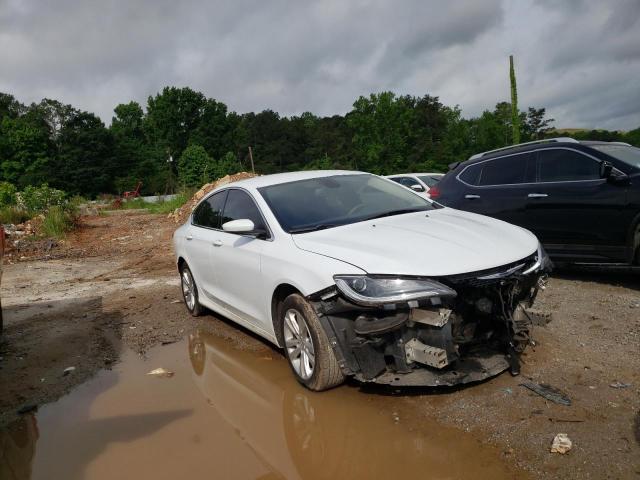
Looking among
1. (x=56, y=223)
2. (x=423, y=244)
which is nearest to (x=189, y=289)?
(x=423, y=244)

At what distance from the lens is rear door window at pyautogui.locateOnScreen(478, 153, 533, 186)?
6.94m

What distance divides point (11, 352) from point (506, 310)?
515 cm

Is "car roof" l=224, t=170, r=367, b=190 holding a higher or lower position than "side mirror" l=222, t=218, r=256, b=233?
higher

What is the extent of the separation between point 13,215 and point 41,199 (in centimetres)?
113

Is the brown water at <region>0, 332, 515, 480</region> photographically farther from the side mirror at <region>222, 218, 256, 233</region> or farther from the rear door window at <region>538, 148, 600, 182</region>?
the rear door window at <region>538, 148, 600, 182</region>

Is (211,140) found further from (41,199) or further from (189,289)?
Result: (189,289)

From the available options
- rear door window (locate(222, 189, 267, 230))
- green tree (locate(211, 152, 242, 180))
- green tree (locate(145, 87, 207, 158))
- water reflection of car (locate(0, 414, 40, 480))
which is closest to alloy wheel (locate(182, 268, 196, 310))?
rear door window (locate(222, 189, 267, 230))

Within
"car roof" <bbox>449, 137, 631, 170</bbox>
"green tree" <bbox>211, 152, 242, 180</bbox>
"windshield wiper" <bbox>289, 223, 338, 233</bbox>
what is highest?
"green tree" <bbox>211, 152, 242, 180</bbox>

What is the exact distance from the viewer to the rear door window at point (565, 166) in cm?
622

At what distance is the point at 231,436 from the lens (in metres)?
3.40

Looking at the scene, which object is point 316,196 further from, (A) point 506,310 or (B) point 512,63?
(B) point 512,63

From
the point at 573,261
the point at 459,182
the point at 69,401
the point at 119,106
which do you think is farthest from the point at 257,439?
the point at 119,106

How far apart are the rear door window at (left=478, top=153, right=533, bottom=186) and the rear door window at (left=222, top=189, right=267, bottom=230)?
3876 mm

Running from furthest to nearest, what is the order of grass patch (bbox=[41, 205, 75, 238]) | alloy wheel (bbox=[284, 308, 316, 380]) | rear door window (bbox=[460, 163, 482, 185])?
grass patch (bbox=[41, 205, 75, 238])
rear door window (bbox=[460, 163, 482, 185])
alloy wheel (bbox=[284, 308, 316, 380])
